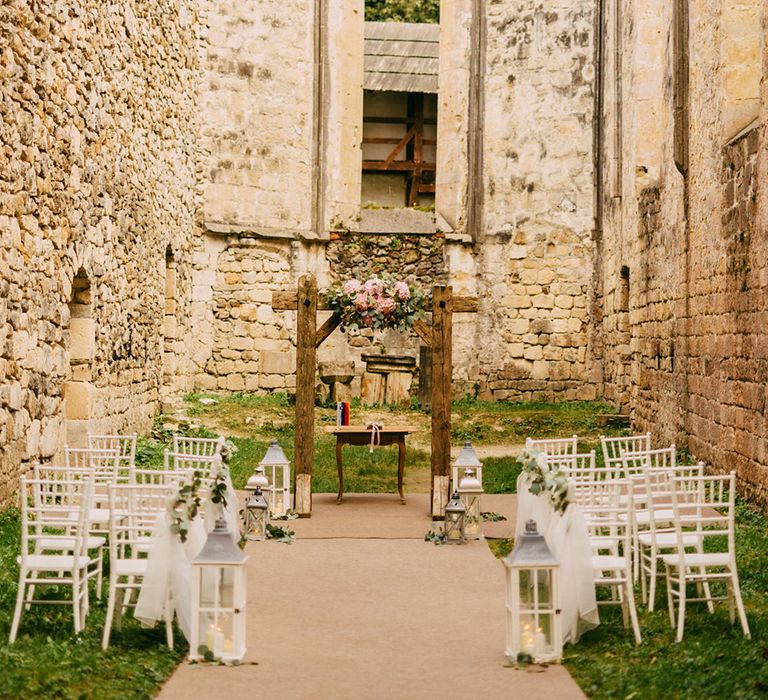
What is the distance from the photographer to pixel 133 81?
1326 cm

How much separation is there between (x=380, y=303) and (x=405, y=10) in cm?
1890

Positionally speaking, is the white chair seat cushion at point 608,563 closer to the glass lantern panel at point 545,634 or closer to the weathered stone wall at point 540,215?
the glass lantern panel at point 545,634

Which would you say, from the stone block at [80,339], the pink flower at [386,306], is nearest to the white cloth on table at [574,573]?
the pink flower at [386,306]

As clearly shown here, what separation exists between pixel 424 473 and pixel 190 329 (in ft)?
20.0

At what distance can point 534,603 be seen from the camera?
5.50 meters

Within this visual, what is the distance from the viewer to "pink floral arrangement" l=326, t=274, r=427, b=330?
10.5m

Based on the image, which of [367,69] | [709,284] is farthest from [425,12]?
[709,284]

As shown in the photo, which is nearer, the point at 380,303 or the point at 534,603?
the point at 534,603

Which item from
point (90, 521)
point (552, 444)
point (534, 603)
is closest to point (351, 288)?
point (552, 444)

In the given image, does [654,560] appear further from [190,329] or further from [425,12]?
[425,12]

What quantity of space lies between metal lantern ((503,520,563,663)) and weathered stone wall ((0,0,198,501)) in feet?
14.9

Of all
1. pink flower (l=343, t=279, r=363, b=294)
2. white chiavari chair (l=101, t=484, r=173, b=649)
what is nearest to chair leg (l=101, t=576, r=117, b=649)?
white chiavari chair (l=101, t=484, r=173, b=649)

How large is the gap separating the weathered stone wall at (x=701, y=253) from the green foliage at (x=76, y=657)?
5633 mm

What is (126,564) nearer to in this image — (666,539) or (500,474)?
(666,539)
